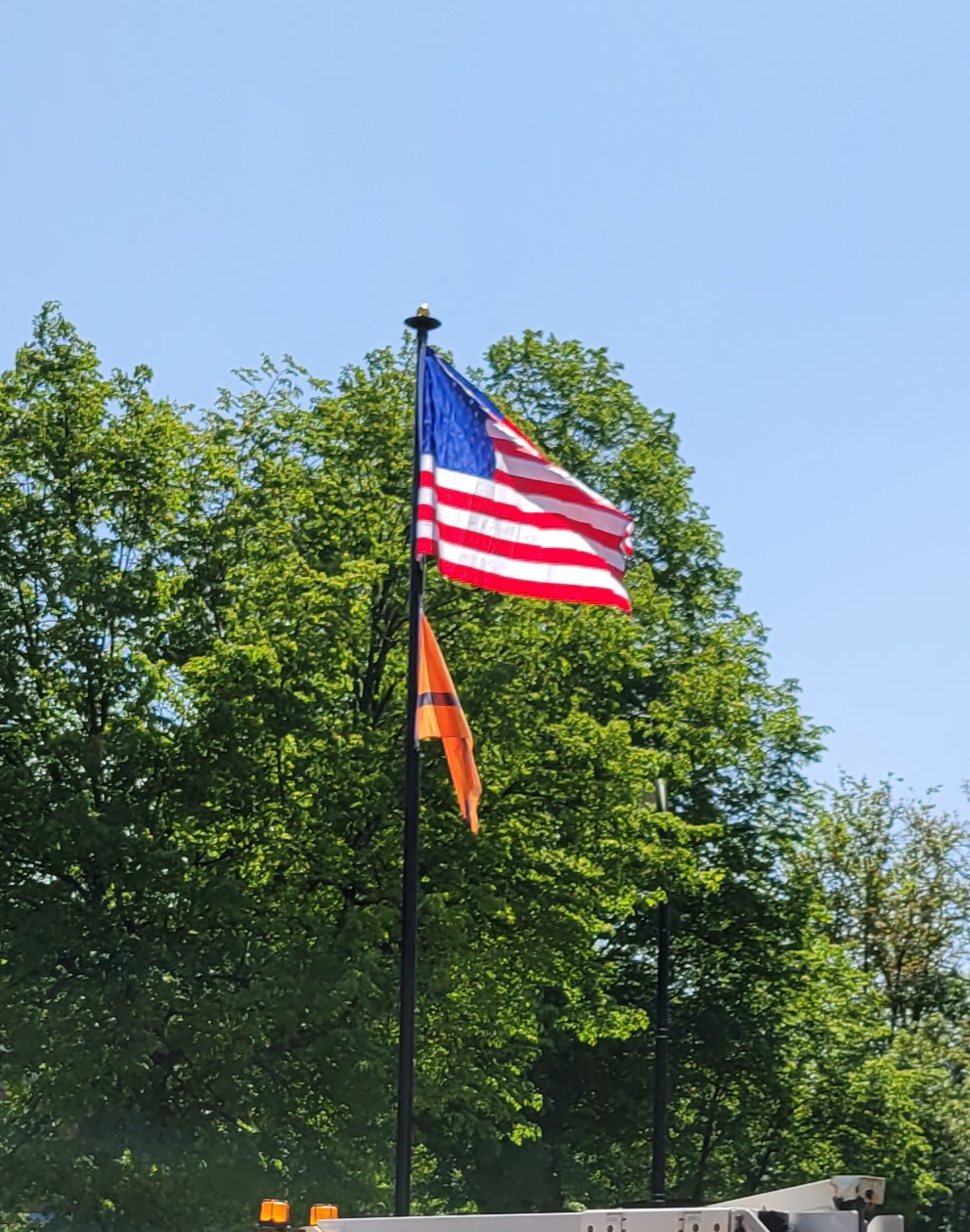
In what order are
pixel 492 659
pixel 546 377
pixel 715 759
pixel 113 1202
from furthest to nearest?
pixel 546 377 < pixel 715 759 < pixel 492 659 < pixel 113 1202

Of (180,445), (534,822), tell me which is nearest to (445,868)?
(534,822)

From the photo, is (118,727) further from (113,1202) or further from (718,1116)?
(718,1116)

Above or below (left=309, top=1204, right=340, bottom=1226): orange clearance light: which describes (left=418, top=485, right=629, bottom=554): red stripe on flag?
above

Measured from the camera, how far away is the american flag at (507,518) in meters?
16.7

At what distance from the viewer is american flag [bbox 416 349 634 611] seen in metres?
16.7

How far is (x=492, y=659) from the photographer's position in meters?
25.7

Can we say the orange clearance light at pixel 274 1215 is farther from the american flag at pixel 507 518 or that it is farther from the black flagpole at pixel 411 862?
the american flag at pixel 507 518

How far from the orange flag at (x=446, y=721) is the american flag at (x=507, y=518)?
1.00m

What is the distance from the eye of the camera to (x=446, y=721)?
17047 mm

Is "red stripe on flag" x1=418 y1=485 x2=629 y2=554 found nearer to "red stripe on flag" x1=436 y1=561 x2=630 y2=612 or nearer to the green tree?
"red stripe on flag" x1=436 y1=561 x2=630 y2=612

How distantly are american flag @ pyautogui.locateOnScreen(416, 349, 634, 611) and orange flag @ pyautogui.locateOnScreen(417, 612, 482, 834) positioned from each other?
998mm

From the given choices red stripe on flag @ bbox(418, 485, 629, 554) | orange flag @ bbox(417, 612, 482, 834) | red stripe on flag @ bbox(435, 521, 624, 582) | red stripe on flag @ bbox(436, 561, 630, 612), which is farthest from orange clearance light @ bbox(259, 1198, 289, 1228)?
red stripe on flag @ bbox(418, 485, 629, 554)

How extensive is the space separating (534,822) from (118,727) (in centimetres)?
610

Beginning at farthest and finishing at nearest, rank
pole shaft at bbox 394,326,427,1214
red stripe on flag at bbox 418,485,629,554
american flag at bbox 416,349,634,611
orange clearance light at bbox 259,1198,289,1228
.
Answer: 1. red stripe on flag at bbox 418,485,629,554
2. american flag at bbox 416,349,634,611
3. pole shaft at bbox 394,326,427,1214
4. orange clearance light at bbox 259,1198,289,1228
